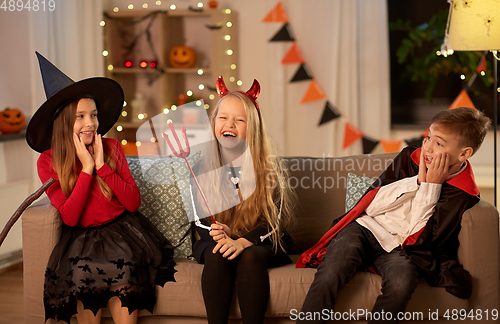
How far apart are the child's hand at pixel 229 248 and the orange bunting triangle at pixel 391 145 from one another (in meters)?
2.20

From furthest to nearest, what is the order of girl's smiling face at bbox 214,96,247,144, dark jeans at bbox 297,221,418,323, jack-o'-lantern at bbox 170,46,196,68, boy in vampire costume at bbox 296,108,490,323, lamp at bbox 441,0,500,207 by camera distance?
jack-o'-lantern at bbox 170,46,196,68, lamp at bbox 441,0,500,207, girl's smiling face at bbox 214,96,247,144, boy in vampire costume at bbox 296,108,490,323, dark jeans at bbox 297,221,418,323

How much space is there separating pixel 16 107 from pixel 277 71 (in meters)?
1.90

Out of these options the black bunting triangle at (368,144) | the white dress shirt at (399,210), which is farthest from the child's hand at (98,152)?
the black bunting triangle at (368,144)

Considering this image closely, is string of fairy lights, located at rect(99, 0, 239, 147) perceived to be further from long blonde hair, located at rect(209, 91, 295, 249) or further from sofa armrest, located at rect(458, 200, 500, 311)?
sofa armrest, located at rect(458, 200, 500, 311)

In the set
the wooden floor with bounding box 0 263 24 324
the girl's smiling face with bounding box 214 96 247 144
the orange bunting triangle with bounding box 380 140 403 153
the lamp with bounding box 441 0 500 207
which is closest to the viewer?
the girl's smiling face with bounding box 214 96 247 144

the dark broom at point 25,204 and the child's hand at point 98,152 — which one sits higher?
the child's hand at point 98,152

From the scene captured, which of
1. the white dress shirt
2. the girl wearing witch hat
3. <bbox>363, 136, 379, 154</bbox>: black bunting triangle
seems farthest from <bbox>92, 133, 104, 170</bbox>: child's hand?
<bbox>363, 136, 379, 154</bbox>: black bunting triangle

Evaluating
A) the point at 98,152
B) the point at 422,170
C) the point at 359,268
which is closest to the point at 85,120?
the point at 98,152

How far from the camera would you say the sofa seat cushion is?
1693mm

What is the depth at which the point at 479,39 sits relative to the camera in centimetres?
218

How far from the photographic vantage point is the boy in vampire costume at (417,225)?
1.64 metres

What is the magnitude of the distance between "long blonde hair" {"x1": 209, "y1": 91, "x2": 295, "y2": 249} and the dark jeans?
0.23 meters

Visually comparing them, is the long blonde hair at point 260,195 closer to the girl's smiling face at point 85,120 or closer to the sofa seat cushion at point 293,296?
the sofa seat cushion at point 293,296

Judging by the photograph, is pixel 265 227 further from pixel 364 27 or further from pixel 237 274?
pixel 364 27
